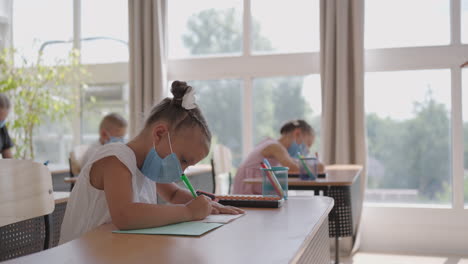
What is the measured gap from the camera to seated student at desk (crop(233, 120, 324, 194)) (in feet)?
11.3

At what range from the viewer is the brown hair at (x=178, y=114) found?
1.58 m

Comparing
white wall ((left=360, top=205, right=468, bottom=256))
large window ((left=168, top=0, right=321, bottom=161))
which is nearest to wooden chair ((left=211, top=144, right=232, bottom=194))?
large window ((left=168, top=0, right=321, bottom=161))

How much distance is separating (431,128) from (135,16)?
3122 millimetres

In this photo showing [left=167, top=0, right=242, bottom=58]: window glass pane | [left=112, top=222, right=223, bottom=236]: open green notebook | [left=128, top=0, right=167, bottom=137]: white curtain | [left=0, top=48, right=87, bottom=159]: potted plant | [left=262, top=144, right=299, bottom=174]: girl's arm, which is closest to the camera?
[left=112, top=222, right=223, bottom=236]: open green notebook

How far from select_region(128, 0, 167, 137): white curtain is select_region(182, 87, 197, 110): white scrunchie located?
11.9 feet

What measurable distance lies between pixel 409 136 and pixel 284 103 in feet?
4.07

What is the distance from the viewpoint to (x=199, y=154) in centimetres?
160

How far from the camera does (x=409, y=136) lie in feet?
16.1

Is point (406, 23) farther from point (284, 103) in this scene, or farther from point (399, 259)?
point (399, 259)

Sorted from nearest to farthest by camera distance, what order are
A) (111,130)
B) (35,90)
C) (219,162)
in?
(219,162) → (111,130) → (35,90)

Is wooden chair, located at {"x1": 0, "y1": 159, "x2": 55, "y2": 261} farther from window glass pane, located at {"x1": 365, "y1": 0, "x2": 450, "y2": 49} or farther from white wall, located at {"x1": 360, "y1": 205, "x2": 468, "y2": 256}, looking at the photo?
window glass pane, located at {"x1": 365, "y1": 0, "x2": 450, "y2": 49}

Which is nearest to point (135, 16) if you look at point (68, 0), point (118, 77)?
point (118, 77)

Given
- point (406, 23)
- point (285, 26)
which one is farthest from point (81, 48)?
point (406, 23)

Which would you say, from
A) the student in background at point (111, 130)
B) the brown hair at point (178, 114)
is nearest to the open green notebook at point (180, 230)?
the brown hair at point (178, 114)
